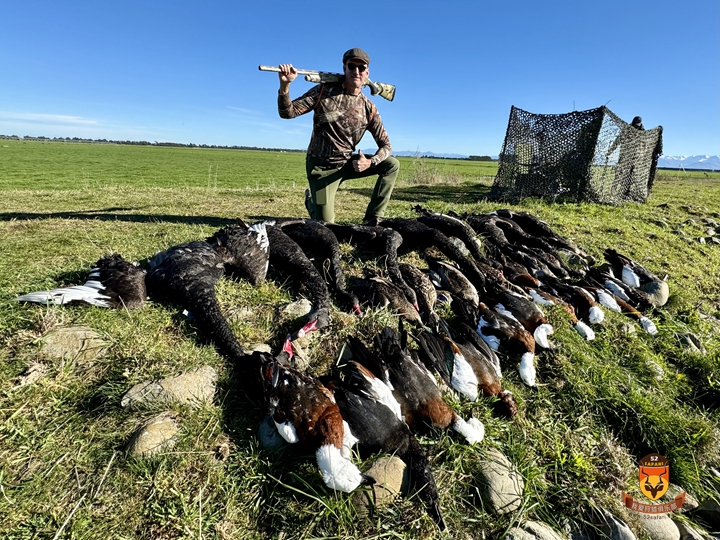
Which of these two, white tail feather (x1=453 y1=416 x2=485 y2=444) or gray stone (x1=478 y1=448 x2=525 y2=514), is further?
white tail feather (x1=453 y1=416 x2=485 y2=444)

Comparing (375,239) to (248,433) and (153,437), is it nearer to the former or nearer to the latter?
(248,433)

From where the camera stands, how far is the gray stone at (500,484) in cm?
236

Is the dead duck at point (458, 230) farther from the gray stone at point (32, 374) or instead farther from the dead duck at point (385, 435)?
the gray stone at point (32, 374)

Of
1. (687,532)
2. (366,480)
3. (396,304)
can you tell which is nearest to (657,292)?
(687,532)

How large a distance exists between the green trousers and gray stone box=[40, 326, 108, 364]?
4.19 metres

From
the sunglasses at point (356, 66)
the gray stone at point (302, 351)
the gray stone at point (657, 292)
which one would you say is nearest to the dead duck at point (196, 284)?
the gray stone at point (302, 351)

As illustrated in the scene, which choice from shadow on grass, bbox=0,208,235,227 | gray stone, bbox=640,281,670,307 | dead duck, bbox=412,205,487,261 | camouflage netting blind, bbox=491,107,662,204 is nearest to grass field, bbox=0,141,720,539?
gray stone, bbox=640,281,670,307

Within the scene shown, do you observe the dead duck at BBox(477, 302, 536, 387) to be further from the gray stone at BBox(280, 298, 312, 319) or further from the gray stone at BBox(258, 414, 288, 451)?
the gray stone at BBox(258, 414, 288, 451)

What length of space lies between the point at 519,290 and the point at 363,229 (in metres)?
2.17

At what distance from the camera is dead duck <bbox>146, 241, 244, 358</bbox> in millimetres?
2965

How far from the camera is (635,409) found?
11.1 ft

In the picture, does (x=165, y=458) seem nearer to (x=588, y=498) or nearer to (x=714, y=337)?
(x=588, y=498)

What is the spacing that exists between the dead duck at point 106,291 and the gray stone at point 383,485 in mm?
2358

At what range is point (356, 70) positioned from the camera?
577cm
